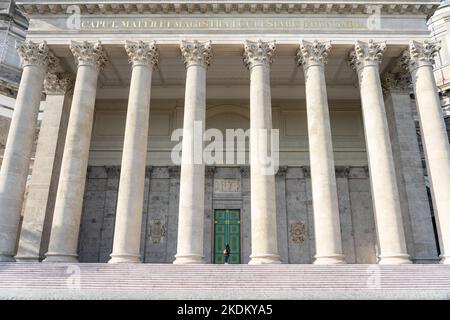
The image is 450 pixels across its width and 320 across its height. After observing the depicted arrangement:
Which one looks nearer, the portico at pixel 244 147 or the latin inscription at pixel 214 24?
the portico at pixel 244 147

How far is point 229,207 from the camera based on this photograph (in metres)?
25.2

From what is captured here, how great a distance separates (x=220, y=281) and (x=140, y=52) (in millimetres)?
12709

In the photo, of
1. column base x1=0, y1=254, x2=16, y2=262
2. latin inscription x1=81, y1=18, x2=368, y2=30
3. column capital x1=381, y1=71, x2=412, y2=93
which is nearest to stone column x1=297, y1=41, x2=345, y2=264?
latin inscription x1=81, y1=18, x2=368, y2=30

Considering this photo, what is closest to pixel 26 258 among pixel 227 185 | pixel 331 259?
pixel 227 185

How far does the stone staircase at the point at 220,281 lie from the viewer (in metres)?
13.3

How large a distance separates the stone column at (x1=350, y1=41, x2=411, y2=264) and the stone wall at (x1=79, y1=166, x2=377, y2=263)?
20.6 feet

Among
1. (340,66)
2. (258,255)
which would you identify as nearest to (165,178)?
(258,255)

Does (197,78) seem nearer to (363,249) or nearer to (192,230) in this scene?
(192,230)

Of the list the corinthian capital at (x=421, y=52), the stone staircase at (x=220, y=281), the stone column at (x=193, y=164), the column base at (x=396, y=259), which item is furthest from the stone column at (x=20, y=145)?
the corinthian capital at (x=421, y=52)

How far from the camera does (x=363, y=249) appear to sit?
954 inches

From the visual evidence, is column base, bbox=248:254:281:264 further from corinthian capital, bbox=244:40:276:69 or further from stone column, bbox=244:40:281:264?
corinthian capital, bbox=244:40:276:69

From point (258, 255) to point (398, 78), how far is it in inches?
563

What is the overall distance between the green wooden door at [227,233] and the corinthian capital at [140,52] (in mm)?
10464

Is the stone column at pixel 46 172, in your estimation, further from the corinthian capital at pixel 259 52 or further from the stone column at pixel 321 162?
the stone column at pixel 321 162
